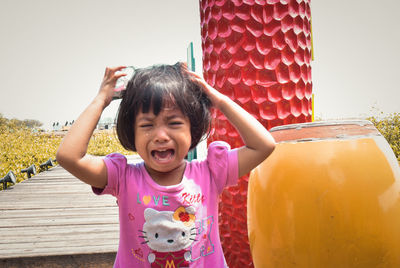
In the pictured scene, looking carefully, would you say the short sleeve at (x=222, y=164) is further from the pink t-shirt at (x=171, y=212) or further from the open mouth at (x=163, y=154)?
the open mouth at (x=163, y=154)

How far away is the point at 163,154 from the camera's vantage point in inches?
33.8

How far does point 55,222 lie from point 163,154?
1.66 metres

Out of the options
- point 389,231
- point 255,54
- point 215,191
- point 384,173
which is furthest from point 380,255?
point 255,54

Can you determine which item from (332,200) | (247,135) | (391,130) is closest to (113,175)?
(247,135)

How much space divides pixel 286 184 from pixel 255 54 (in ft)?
1.77

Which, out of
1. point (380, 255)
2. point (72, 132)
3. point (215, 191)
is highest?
point (72, 132)

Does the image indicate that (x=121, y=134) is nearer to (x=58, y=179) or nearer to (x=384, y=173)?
(x=384, y=173)

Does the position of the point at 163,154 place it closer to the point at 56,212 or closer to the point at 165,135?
the point at 165,135

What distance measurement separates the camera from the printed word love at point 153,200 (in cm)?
87

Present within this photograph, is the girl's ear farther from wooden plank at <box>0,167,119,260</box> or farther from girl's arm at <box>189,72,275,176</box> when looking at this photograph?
wooden plank at <box>0,167,119,260</box>

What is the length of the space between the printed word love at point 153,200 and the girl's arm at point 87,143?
0.12 meters

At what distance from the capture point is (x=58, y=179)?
13.3ft

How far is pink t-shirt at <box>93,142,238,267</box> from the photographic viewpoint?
86 cm

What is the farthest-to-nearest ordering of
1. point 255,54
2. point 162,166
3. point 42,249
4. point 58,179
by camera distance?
point 58,179
point 42,249
point 255,54
point 162,166
